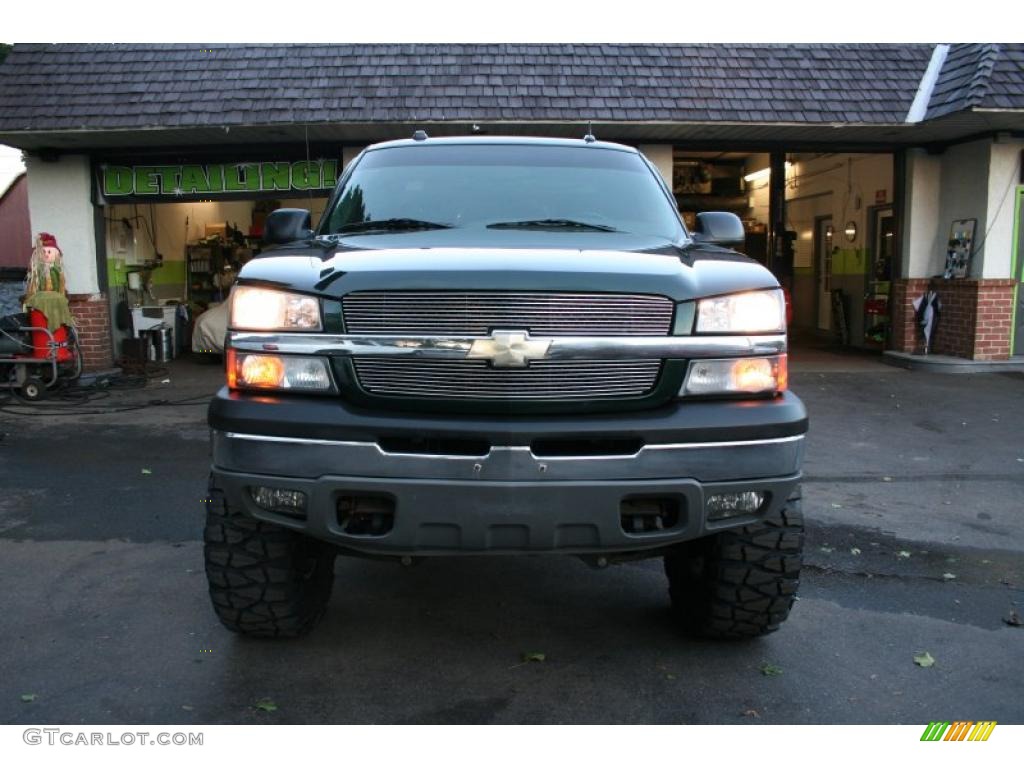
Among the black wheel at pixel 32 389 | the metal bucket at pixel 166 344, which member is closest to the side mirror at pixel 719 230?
the black wheel at pixel 32 389

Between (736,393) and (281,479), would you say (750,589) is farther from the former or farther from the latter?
(281,479)

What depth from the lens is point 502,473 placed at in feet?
9.02

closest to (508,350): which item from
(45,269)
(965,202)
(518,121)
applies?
(518,121)

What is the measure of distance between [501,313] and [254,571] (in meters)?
1.34

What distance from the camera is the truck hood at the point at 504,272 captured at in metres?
2.90

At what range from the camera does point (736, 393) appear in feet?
9.84

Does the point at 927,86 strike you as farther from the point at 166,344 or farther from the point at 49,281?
the point at 166,344

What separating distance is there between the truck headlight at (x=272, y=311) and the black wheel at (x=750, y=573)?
162 cm

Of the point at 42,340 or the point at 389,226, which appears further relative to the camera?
the point at 42,340

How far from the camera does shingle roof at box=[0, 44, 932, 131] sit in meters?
10.6

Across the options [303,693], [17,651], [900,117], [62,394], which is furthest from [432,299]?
[900,117]

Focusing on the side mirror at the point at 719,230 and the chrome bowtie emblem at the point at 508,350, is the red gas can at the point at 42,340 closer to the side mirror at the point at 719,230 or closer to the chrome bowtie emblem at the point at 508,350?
the side mirror at the point at 719,230

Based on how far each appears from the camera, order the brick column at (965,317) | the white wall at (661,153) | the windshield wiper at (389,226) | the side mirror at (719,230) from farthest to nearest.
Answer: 1. the white wall at (661,153)
2. the brick column at (965,317)
3. the side mirror at (719,230)
4. the windshield wiper at (389,226)

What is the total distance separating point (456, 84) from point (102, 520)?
7.45 metres
